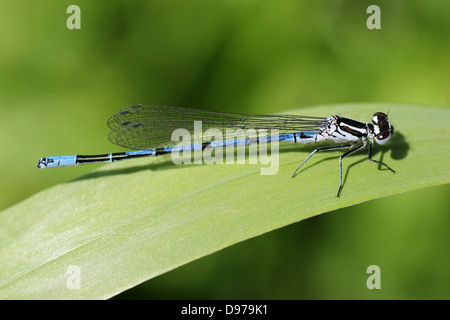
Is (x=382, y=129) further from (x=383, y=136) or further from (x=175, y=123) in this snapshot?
(x=175, y=123)

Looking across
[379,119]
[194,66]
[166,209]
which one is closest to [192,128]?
[194,66]

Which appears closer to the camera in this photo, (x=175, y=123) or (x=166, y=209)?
(x=166, y=209)

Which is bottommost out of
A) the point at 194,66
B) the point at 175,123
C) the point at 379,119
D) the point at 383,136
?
the point at 383,136

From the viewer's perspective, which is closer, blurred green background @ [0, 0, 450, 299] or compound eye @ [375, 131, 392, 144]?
compound eye @ [375, 131, 392, 144]

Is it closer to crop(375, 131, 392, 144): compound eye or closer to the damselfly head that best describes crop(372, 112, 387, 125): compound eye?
the damselfly head

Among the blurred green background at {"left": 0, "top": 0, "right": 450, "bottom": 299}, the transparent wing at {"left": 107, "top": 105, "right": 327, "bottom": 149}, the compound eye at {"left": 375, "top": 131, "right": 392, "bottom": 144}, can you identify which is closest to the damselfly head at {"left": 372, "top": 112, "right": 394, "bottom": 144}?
the compound eye at {"left": 375, "top": 131, "right": 392, "bottom": 144}

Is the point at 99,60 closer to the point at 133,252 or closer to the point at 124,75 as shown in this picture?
the point at 124,75

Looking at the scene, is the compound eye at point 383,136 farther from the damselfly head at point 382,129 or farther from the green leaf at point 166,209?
the green leaf at point 166,209
